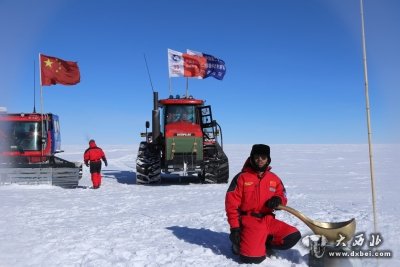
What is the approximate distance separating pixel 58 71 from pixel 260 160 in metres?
11.5

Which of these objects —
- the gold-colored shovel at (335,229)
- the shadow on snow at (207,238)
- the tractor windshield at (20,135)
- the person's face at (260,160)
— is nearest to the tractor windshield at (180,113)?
the tractor windshield at (20,135)

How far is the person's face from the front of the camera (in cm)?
455

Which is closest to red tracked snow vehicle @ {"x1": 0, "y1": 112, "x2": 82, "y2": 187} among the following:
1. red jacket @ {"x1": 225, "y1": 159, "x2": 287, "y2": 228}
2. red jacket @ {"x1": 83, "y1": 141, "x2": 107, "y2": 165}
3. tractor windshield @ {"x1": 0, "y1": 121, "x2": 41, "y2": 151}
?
tractor windshield @ {"x1": 0, "y1": 121, "x2": 41, "y2": 151}

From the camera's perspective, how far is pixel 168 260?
186 inches

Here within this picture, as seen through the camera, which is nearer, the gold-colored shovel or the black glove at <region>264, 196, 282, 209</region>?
the gold-colored shovel

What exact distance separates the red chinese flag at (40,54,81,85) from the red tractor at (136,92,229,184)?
145 inches

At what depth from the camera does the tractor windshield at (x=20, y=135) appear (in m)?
13.4

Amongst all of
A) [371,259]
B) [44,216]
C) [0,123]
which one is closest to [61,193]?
[44,216]

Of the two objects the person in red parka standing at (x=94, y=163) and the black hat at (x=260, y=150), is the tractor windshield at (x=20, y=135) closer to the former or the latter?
the person in red parka standing at (x=94, y=163)

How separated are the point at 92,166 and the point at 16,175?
→ 201cm

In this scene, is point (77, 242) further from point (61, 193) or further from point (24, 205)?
point (61, 193)

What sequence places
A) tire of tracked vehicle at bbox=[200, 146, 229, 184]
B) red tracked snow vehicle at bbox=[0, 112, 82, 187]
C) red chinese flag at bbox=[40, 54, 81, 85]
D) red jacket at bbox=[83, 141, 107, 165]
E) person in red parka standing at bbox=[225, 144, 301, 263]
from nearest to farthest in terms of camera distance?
1. person in red parka standing at bbox=[225, 144, 301, 263]
2. red jacket at bbox=[83, 141, 107, 165]
3. tire of tracked vehicle at bbox=[200, 146, 229, 184]
4. red tracked snow vehicle at bbox=[0, 112, 82, 187]
5. red chinese flag at bbox=[40, 54, 81, 85]

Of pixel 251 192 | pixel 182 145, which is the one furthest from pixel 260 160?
pixel 182 145

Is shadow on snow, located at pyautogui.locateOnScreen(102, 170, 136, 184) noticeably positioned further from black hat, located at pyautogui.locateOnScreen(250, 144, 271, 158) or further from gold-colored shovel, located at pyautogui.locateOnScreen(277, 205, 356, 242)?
gold-colored shovel, located at pyautogui.locateOnScreen(277, 205, 356, 242)
